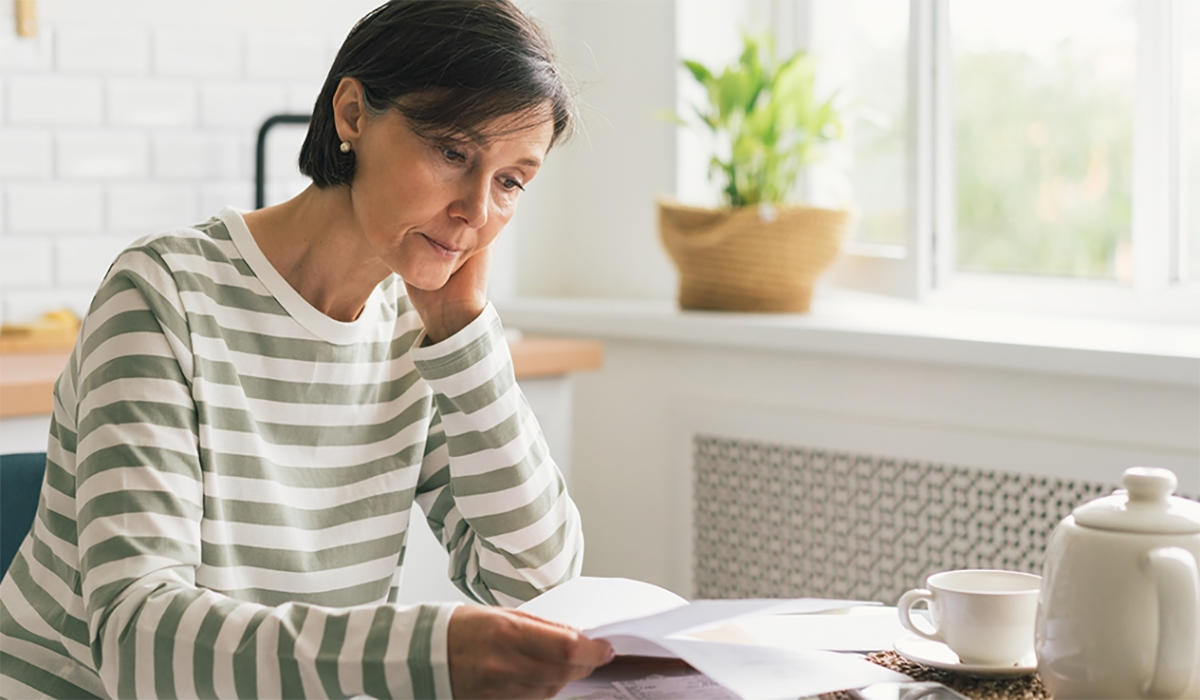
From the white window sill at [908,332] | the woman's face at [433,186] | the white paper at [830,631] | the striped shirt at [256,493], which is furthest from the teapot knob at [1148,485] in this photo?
the white window sill at [908,332]

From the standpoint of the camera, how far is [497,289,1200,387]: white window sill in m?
1.83

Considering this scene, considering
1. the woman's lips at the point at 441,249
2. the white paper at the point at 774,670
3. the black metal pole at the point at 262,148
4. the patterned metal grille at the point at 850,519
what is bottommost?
the patterned metal grille at the point at 850,519

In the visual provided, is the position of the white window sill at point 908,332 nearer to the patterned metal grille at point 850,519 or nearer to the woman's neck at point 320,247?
the patterned metal grille at point 850,519

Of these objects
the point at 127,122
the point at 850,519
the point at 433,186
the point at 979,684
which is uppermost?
the point at 127,122

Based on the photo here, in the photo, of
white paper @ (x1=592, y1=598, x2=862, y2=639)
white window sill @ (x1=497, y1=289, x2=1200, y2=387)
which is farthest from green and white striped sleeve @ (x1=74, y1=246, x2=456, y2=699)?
white window sill @ (x1=497, y1=289, x2=1200, y2=387)

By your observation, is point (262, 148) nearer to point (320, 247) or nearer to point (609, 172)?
point (609, 172)

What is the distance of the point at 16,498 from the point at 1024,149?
5.75ft

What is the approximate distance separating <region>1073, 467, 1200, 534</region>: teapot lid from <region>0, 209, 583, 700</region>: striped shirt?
429 mm

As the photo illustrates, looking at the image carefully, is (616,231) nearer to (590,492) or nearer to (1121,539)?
(590,492)

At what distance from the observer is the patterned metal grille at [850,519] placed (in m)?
1.97

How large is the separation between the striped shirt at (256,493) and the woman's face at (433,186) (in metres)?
0.09

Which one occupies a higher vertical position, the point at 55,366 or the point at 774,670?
the point at 55,366

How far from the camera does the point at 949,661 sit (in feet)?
3.14

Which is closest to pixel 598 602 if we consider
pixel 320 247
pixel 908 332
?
pixel 320 247
